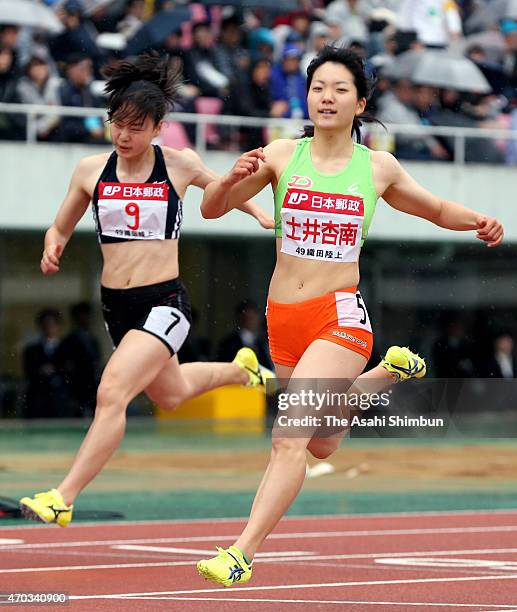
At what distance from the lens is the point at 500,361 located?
27.1 metres

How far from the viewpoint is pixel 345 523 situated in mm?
12547

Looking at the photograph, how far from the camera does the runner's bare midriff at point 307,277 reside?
7762 mm

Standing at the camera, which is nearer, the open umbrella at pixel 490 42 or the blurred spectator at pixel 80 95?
the blurred spectator at pixel 80 95

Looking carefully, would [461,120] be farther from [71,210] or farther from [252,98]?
[71,210]

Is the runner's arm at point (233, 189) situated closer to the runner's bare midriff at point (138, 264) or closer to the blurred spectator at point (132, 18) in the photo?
the runner's bare midriff at point (138, 264)

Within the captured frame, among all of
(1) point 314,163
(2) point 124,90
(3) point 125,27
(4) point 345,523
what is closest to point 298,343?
(1) point 314,163

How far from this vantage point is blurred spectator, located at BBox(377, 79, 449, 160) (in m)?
24.0

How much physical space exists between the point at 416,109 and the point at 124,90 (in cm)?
1517

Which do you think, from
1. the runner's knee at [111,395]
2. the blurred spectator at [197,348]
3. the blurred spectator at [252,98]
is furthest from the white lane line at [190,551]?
the blurred spectator at [197,348]

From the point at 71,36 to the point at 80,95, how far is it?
919 millimetres

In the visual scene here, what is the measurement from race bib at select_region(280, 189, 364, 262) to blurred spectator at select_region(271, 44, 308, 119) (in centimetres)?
1564

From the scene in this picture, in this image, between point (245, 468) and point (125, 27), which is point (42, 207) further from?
point (245, 468)

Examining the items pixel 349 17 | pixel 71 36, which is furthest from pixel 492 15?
pixel 71 36

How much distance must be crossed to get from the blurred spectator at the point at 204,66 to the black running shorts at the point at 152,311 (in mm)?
12991
